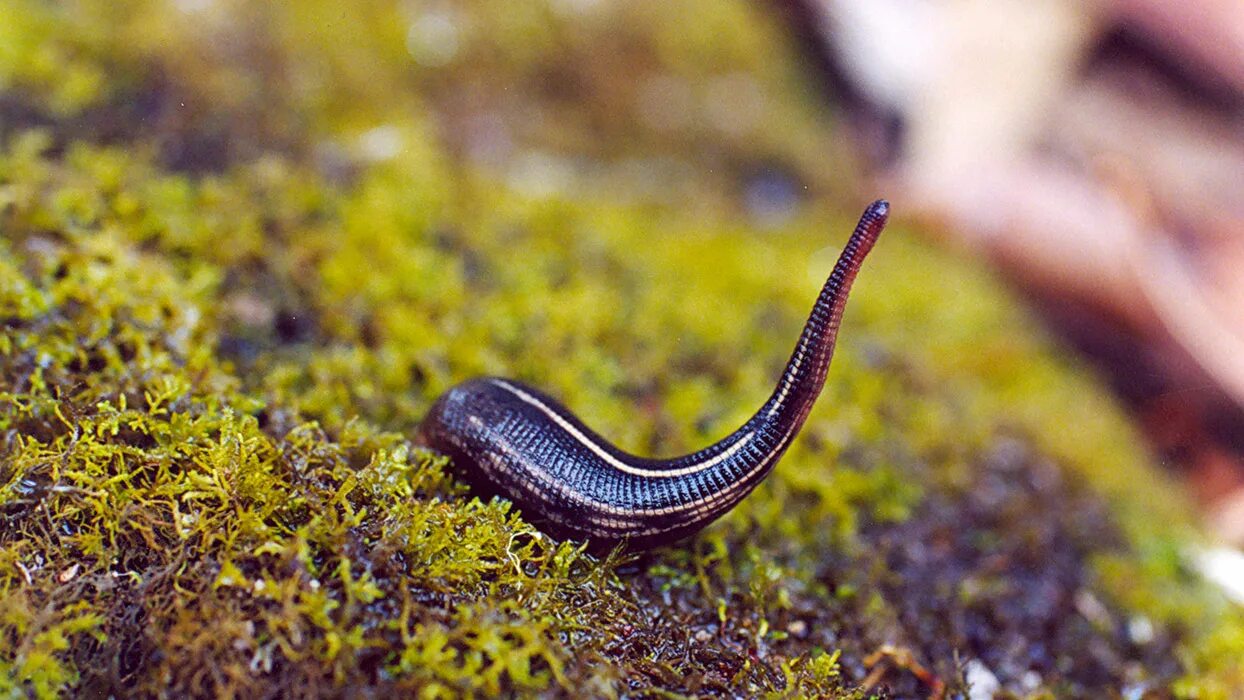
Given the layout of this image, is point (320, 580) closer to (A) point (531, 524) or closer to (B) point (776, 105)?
(A) point (531, 524)

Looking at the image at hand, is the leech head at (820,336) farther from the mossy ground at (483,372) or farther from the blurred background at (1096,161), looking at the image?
the blurred background at (1096,161)

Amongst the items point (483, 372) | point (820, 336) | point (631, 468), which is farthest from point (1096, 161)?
point (631, 468)

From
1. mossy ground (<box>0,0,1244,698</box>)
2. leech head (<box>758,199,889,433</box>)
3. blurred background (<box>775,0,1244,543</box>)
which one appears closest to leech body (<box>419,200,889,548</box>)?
leech head (<box>758,199,889,433</box>)

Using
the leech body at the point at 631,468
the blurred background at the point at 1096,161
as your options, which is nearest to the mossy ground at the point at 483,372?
the leech body at the point at 631,468

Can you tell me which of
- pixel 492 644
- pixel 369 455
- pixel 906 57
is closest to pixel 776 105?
pixel 906 57

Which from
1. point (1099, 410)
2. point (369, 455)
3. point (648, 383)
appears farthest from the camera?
point (1099, 410)

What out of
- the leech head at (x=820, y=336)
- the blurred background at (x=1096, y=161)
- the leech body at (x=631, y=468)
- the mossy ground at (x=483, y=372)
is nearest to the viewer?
the mossy ground at (x=483, y=372)

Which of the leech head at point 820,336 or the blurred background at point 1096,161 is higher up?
the blurred background at point 1096,161
